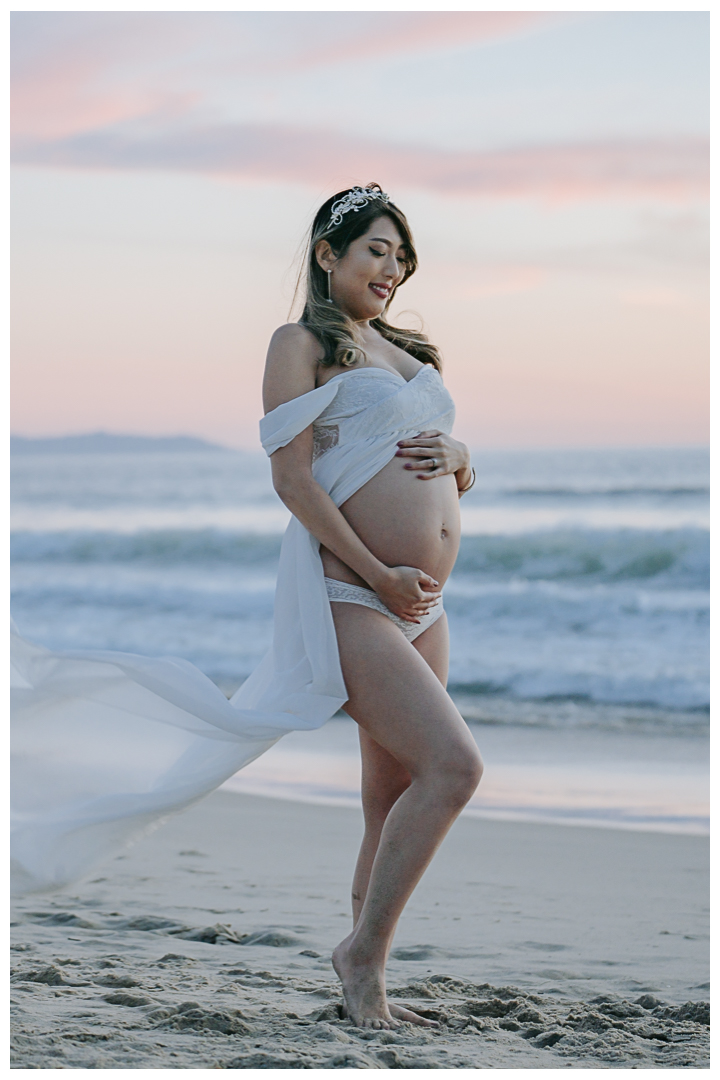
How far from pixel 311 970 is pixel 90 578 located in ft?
44.4

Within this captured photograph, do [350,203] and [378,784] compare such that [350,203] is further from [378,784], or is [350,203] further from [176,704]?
[378,784]

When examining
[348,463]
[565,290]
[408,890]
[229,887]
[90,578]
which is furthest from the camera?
[565,290]

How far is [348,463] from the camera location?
2965 millimetres

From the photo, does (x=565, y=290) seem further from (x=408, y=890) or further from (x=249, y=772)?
(x=408, y=890)

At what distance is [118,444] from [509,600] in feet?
52.5

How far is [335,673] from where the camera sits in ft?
9.28

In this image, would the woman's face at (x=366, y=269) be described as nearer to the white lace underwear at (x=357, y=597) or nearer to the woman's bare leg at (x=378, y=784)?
the white lace underwear at (x=357, y=597)

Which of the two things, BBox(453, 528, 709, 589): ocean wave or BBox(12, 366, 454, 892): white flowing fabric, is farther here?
BBox(453, 528, 709, 589): ocean wave

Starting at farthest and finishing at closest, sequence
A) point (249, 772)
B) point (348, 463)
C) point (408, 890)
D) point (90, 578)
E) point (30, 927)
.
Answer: point (90, 578), point (249, 772), point (30, 927), point (348, 463), point (408, 890)

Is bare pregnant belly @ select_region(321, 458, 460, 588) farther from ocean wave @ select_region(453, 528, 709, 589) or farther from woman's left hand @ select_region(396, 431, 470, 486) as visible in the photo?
ocean wave @ select_region(453, 528, 709, 589)

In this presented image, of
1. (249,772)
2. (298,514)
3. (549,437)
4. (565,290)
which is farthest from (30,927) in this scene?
(549,437)

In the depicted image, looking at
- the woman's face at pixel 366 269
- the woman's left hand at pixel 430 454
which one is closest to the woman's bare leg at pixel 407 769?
the woman's left hand at pixel 430 454

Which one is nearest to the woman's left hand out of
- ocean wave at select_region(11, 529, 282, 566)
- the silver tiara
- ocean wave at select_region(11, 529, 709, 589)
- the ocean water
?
the silver tiara

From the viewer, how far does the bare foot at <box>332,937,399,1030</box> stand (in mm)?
2754
